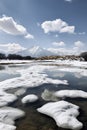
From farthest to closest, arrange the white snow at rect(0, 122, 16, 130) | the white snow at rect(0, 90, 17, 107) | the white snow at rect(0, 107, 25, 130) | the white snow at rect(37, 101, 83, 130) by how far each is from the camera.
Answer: the white snow at rect(0, 90, 17, 107) < the white snow at rect(37, 101, 83, 130) < the white snow at rect(0, 107, 25, 130) < the white snow at rect(0, 122, 16, 130)

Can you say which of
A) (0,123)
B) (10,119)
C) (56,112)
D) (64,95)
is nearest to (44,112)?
(56,112)

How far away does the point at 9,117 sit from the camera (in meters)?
9.71

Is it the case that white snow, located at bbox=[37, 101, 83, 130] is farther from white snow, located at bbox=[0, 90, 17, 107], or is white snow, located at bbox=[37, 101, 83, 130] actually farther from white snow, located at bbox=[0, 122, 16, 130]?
white snow, located at bbox=[0, 90, 17, 107]

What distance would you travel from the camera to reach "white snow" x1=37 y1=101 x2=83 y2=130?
8746 millimetres

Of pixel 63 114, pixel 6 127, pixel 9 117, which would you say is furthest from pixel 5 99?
pixel 63 114

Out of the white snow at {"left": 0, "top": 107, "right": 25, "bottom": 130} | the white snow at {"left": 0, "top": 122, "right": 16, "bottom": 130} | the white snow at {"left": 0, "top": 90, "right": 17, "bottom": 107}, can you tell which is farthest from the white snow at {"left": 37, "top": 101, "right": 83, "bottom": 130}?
the white snow at {"left": 0, "top": 90, "right": 17, "bottom": 107}

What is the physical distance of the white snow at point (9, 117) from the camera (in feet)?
27.6

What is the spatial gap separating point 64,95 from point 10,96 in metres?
4.87

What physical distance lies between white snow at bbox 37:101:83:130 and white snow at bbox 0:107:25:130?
155cm

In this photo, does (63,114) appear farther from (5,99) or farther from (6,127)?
(5,99)

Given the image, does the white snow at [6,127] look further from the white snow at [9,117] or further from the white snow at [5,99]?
the white snow at [5,99]

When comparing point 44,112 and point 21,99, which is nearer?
point 44,112

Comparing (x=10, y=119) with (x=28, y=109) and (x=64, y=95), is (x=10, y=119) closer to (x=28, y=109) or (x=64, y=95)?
(x=28, y=109)

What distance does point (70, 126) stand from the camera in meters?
8.59
